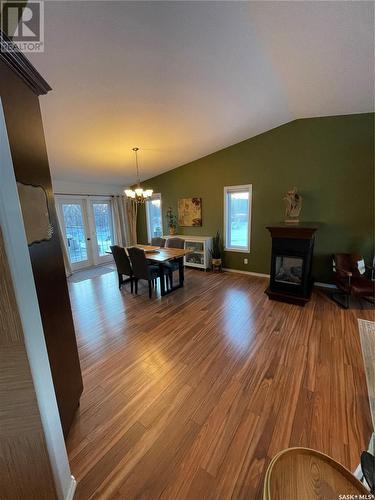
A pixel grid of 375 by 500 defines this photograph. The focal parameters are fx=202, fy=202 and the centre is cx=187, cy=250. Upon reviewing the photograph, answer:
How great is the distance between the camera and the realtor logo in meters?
0.93

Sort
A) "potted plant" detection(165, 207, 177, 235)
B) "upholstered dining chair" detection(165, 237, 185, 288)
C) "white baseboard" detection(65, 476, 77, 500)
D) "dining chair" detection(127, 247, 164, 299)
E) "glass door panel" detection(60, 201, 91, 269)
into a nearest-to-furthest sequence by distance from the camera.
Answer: "white baseboard" detection(65, 476, 77, 500), "dining chair" detection(127, 247, 164, 299), "upholstered dining chair" detection(165, 237, 185, 288), "glass door panel" detection(60, 201, 91, 269), "potted plant" detection(165, 207, 177, 235)

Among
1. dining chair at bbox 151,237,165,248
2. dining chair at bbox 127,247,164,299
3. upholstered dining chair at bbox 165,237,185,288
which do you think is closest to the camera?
dining chair at bbox 127,247,164,299

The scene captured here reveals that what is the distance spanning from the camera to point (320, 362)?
2041 mm

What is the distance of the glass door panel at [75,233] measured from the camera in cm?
518

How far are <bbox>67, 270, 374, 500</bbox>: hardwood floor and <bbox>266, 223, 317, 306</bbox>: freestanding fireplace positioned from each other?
38cm

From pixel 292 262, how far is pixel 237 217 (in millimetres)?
1841

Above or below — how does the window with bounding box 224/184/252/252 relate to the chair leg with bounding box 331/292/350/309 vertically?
above

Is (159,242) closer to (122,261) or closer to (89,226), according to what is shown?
(122,261)

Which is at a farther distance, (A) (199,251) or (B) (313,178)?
(A) (199,251)

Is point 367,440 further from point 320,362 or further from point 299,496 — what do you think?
point 299,496

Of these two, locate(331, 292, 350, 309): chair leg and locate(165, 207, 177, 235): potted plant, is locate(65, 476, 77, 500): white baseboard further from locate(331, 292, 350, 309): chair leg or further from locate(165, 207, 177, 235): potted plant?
locate(165, 207, 177, 235): potted plant

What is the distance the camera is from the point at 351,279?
324cm

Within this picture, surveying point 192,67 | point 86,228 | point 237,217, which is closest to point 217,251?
point 237,217

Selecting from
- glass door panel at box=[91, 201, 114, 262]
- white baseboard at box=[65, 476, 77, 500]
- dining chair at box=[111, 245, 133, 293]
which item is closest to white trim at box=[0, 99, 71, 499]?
white baseboard at box=[65, 476, 77, 500]
